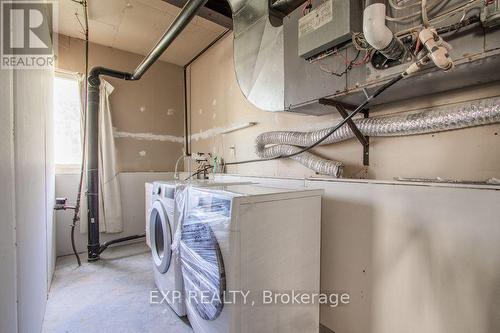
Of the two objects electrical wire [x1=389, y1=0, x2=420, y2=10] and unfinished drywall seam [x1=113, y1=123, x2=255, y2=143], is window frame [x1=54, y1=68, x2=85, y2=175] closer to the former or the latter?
unfinished drywall seam [x1=113, y1=123, x2=255, y2=143]

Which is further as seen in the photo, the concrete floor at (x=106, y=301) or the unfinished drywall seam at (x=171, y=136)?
the unfinished drywall seam at (x=171, y=136)

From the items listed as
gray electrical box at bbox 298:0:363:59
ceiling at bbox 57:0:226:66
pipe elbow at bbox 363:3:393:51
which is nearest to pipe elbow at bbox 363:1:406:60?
pipe elbow at bbox 363:3:393:51

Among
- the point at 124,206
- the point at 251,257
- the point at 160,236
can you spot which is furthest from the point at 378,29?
the point at 124,206

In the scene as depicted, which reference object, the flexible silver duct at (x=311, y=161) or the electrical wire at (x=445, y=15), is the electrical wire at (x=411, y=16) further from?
the flexible silver duct at (x=311, y=161)

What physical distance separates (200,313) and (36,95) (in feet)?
5.59

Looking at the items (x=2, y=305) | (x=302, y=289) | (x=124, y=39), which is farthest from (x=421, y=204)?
(x=124, y=39)

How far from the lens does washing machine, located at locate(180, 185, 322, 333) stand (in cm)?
117

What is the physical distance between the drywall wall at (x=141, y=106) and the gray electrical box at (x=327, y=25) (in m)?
2.89

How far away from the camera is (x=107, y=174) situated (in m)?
3.31

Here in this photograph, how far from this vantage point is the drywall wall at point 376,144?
1.19 metres

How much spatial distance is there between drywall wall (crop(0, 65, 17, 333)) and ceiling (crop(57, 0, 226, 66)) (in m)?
2.00

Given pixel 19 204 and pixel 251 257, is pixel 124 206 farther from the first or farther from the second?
pixel 251 257

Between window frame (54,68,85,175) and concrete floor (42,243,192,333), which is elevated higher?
window frame (54,68,85,175)

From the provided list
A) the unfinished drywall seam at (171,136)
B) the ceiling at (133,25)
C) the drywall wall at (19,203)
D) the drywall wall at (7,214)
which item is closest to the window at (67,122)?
the unfinished drywall seam at (171,136)
